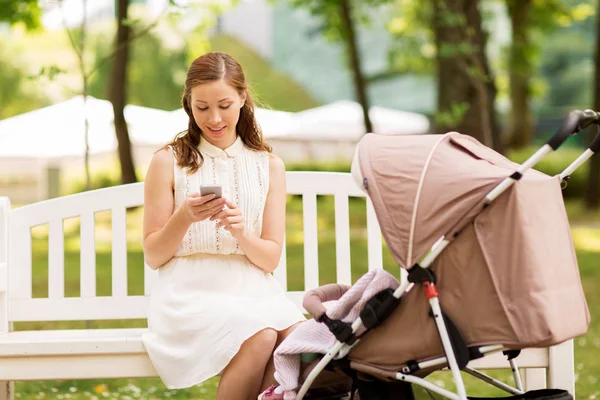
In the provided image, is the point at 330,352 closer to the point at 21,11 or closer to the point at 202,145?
the point at 202,145

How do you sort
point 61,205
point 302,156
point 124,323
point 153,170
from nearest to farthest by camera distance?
point 153,170 < point 61,205 < point 124,323 < point 302,156

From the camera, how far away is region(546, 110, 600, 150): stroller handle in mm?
2752

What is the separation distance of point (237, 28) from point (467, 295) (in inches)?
2040

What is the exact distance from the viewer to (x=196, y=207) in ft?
10.7

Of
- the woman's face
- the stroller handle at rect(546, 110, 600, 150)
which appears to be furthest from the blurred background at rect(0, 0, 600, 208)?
the stroller handle at rect(546, 110, 600, 150)

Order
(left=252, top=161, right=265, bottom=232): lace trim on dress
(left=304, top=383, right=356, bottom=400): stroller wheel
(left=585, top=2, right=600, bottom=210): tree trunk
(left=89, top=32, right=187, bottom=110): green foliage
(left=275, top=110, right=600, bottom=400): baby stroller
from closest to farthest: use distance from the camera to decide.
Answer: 1. (left=275, top=110, right=600, bottom=400): baby stroller
2. (left=304, top=383, right=356, bottom=400): stroller wheel
3. (left=252, top=161, right=265, bottom=232): lace trim on dress
4. (left=585, top=2, right=600, bottom=210): tree trunk
5. (left=89, top=32, right=187, bottom=110): green foliage

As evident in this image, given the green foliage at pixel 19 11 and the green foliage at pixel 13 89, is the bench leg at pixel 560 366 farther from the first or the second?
the green foliage at pixel 13 89

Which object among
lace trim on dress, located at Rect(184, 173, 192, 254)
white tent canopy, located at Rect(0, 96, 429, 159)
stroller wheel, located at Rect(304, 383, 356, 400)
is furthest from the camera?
white tent canopy, located at Rect(0, 96, 429, 159)

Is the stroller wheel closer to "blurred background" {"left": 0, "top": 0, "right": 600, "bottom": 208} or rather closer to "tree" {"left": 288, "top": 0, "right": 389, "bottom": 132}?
"blurred background" {"left": 0, "top": 0, "right": 600, "bottom": 208}

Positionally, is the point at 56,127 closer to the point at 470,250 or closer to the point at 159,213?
the point at 159,213

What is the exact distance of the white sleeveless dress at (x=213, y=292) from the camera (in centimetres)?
345

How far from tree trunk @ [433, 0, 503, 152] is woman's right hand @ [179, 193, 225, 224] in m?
5.71

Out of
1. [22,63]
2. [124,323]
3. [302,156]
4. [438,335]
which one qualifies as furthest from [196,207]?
[22,63]

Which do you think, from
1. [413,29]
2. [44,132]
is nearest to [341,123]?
[413,29]
